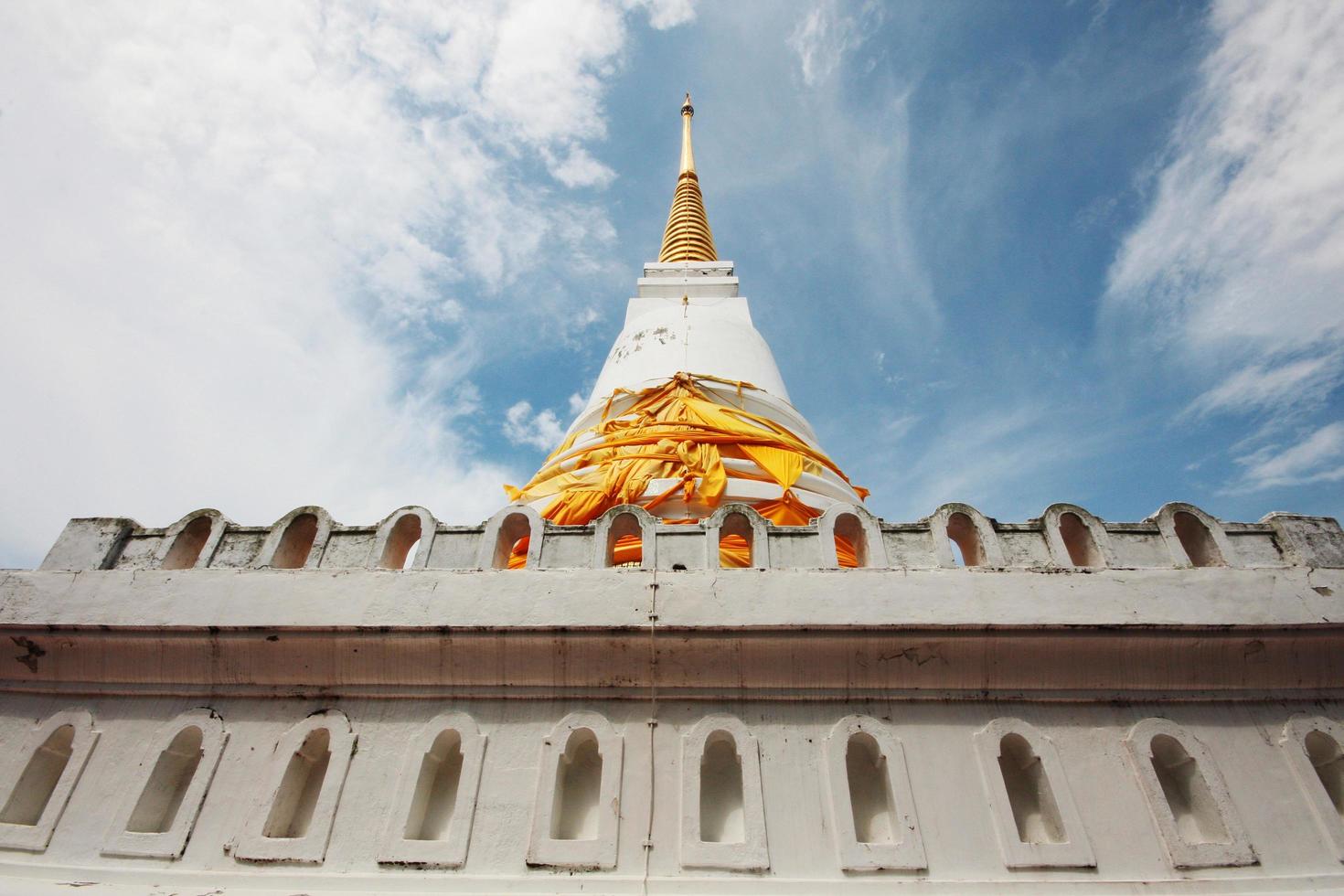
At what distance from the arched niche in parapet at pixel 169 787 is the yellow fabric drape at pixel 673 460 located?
329 cm

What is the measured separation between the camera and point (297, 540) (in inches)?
249

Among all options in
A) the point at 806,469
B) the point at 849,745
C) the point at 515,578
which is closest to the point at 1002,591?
the point at 849,745

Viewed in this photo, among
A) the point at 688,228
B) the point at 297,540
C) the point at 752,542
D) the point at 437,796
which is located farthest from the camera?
the point at 688,228

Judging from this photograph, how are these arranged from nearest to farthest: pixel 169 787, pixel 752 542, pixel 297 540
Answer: pixel 169 787, pixel 752 542, pixel 297 540

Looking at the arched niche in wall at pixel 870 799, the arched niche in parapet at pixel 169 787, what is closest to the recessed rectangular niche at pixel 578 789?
the arched niche in wall at pixel 870 799

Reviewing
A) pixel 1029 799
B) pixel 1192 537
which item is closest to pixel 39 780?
pixel 1029 799

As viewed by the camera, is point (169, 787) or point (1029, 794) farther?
point (169, 787)

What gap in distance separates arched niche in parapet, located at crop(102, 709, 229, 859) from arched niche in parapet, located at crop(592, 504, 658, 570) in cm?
284

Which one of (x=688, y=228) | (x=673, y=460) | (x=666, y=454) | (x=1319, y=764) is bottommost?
(x=1319, y=764)

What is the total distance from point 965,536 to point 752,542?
1.66 m

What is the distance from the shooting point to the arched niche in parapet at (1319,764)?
4.85 meters

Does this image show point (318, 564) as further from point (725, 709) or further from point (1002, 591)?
point (1002, 591)

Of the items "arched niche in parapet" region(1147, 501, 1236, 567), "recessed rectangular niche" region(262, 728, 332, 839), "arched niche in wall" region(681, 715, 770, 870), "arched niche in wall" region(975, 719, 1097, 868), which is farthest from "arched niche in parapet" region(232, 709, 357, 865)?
"arched niche in parapet" region(1147, 501, 1236, 567)

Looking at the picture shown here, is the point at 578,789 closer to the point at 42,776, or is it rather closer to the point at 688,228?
the point at 42,776
